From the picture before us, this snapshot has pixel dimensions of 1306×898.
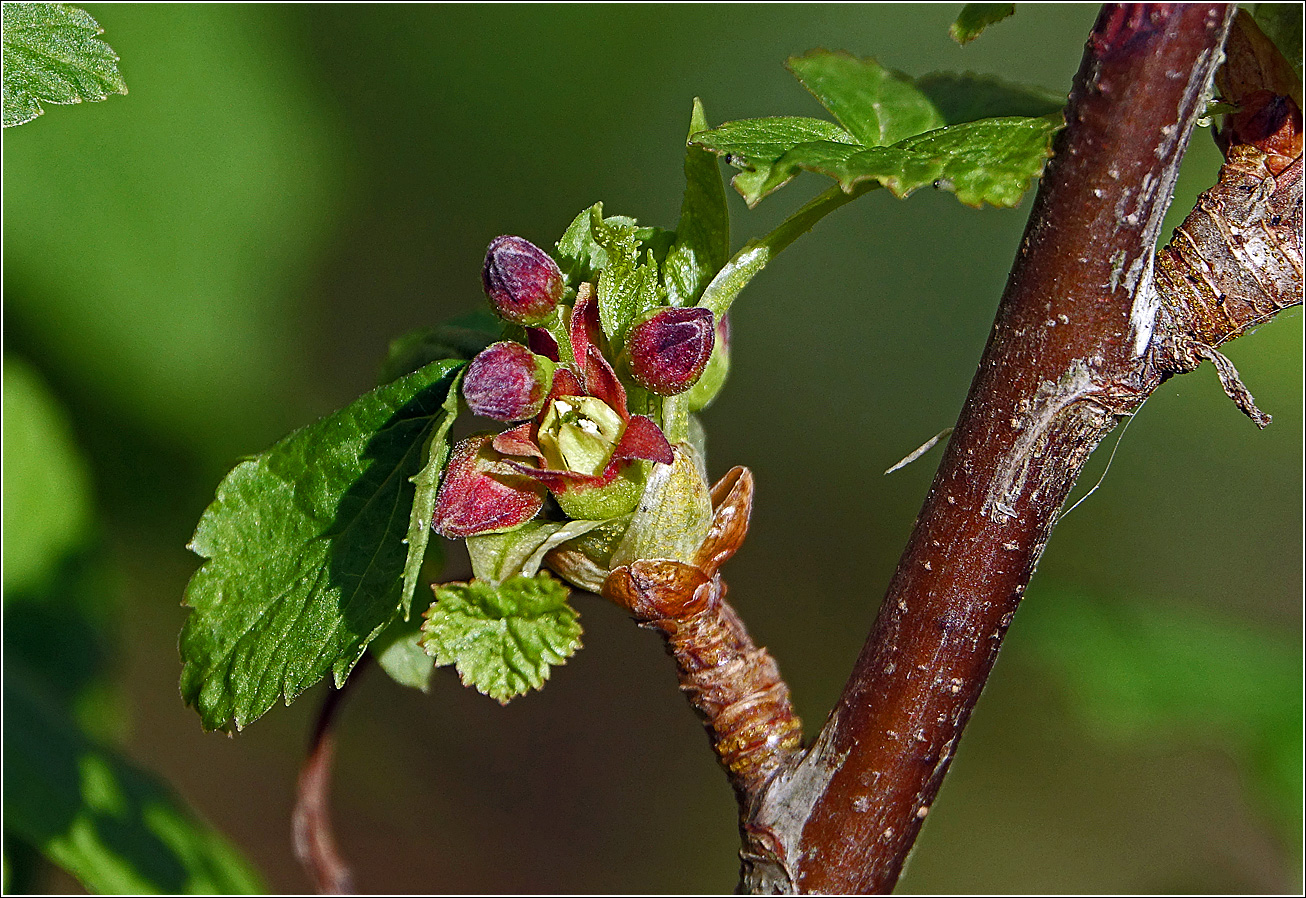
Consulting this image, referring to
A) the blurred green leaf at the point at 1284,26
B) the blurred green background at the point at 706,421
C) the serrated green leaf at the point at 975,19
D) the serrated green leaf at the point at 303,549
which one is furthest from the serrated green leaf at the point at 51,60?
the blurred green background at the point at 706,421

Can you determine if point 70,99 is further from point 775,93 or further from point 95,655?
point 775,93

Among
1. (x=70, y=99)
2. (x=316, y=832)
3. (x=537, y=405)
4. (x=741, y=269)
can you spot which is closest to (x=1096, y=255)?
(x=741, y=269)

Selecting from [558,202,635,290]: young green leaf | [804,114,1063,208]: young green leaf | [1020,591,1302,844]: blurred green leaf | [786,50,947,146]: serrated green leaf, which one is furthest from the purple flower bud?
[1020,591,1302,844]: blurred green leaf

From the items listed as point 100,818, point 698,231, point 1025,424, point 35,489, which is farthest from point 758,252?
point 35,489

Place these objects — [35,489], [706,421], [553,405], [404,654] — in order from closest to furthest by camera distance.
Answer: [553,405], [404,654], [35,489], [706,421]

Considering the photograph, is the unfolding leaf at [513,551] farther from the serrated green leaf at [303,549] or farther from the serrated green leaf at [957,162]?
the serrated green leaf at [957,162]

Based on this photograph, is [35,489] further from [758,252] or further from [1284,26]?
[1284,26]
